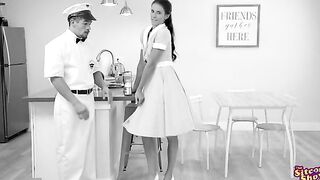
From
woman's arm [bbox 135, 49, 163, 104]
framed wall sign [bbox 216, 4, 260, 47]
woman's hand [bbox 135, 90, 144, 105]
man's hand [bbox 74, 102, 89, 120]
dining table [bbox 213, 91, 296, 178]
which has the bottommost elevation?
dining table [bbox 213, 91, 296, 178]

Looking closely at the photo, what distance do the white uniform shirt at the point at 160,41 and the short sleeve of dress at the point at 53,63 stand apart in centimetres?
70

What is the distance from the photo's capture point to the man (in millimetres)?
2684

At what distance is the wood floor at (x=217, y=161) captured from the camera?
3820mm

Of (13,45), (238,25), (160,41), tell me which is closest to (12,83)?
(13,45)

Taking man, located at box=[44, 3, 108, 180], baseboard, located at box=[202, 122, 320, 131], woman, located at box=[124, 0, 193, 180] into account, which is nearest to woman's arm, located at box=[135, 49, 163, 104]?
woman, located at box=[124, 0, 193, 180]

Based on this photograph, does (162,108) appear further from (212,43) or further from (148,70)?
(212,43)

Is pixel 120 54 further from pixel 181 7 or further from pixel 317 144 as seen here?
pixel 317 144

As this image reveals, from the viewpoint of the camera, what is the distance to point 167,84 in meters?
3.06

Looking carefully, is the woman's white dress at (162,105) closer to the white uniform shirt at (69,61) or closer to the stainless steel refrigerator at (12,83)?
the white uniform shirt at (69,61)

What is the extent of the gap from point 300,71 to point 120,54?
2.57 metres

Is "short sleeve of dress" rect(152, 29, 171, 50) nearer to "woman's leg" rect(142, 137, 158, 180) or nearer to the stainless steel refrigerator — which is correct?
"woman's leg" rect(142, 137, 158, 180)

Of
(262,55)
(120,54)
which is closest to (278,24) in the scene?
(262,55)

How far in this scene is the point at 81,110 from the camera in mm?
2729

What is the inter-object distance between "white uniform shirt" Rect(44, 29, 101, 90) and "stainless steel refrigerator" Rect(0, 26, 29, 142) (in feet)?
8.58
